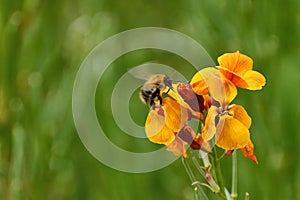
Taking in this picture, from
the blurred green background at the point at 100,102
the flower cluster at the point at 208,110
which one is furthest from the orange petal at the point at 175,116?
the blurred green background at the point at 100,102

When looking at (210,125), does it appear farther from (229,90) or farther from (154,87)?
(154,87)

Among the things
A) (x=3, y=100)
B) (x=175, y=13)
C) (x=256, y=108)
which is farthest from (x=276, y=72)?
(x=175, y=13)

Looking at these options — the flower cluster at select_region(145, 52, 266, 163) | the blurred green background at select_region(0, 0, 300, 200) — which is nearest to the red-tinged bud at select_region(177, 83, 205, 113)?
the flower cluster at select_region(145, 52, 266, 163)

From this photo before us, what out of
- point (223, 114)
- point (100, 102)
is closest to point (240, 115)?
point (223, 114)

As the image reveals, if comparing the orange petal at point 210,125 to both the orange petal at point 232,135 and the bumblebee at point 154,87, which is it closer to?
the orange petal at point 232,135

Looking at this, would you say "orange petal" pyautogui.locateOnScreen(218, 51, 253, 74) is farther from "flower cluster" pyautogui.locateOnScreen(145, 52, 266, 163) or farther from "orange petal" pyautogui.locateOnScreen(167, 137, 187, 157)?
"orange petal" pyautogui.locateOnScreen(167, 137, 187, 157)

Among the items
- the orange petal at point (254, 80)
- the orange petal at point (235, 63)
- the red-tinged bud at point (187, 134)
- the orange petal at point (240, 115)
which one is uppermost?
the orange petal at point (235, 63)

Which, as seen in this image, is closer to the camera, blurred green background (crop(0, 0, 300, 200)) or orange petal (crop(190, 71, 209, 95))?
orange petal (crop(190, 71, 209, 95))
